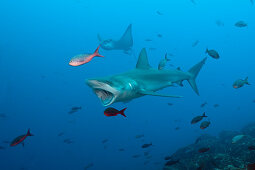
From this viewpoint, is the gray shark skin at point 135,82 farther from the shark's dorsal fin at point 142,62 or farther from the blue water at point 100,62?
the blue water at point 100,62

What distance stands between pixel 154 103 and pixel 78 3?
79.3 m

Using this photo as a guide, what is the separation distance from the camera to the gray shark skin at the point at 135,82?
405cm

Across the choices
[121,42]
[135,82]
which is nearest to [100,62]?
→ [121,42]

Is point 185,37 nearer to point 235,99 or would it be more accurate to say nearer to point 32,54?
point 235,99

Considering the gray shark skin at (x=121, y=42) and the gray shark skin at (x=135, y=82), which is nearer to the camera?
the gray shark skin at (x=135, y=82)

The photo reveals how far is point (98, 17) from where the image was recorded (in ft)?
390

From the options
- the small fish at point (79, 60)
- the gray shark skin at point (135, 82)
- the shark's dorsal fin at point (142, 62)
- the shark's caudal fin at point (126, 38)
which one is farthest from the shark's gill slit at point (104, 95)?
the shark's caudal fin at point (126, 38)

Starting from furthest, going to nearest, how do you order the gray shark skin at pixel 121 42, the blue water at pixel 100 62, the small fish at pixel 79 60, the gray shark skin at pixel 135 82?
1. the blue water at pixel 100 62
2. the gray shark skin at pixel 121 42
3. the small fish at pixel 79 60
4. the gray shark skin at pixel 135 82

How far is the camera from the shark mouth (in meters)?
3.89

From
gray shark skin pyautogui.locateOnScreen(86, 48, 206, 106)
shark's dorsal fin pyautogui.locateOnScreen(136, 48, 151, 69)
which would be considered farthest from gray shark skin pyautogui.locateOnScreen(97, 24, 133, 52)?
gray shark skin pyautogui.locateOnScreen(86, 48, 206, 106)

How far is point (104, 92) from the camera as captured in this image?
176 inches

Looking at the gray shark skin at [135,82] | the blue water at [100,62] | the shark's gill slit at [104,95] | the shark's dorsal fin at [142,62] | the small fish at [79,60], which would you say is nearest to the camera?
the gray shark skin at [135,82]

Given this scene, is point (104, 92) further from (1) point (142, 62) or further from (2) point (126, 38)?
(2) point (126, 38)

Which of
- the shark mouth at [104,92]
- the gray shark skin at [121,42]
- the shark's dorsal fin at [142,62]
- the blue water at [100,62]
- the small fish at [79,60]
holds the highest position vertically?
the blue water at [100,62]
